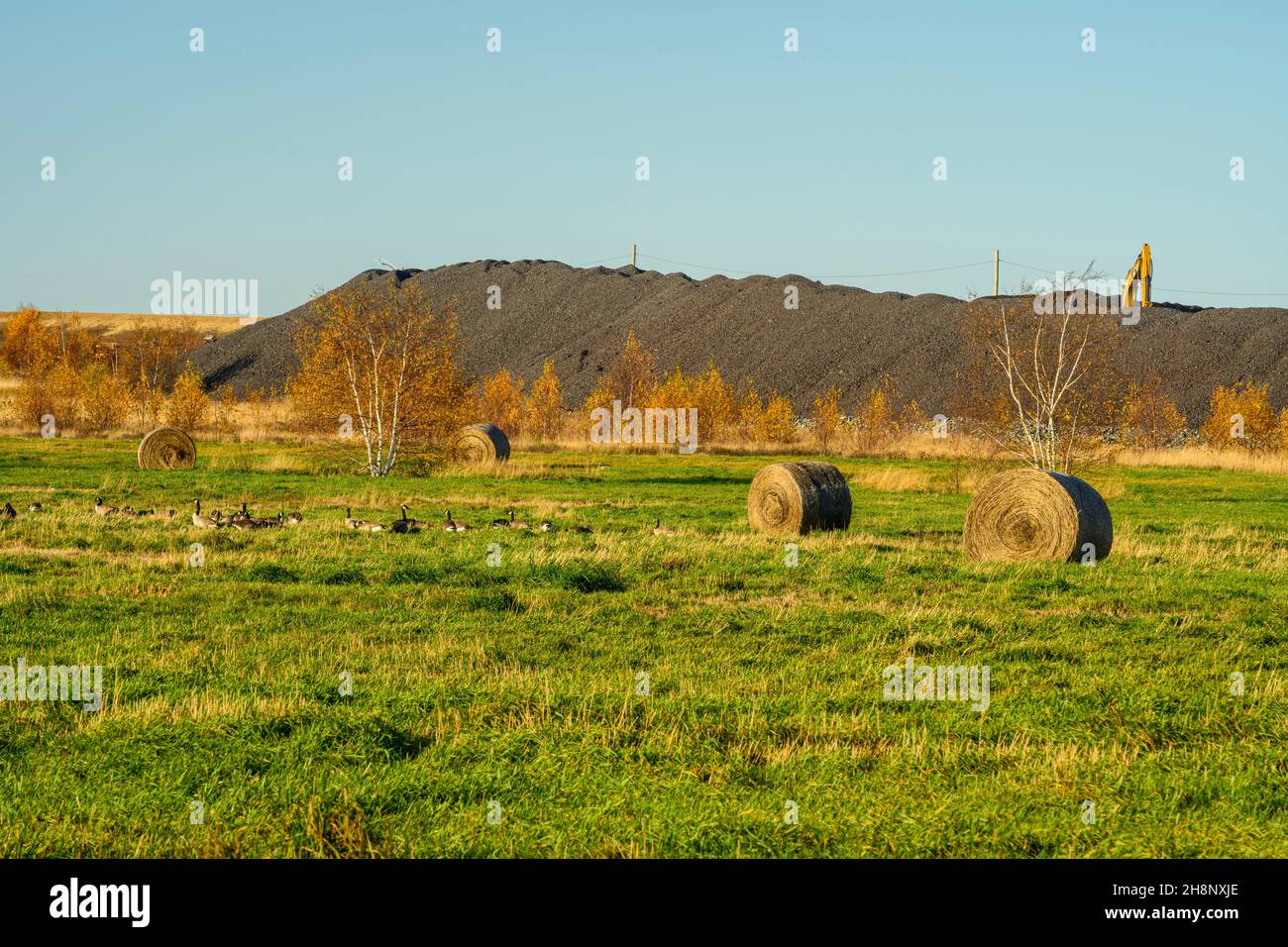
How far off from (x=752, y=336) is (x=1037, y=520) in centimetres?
11754

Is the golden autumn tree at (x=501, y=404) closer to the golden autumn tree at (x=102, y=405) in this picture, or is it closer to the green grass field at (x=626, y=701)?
the golden autumn tree at (x=102, y=405)

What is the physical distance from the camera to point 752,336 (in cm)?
13538

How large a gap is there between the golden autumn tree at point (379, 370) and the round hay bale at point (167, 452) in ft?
13.4

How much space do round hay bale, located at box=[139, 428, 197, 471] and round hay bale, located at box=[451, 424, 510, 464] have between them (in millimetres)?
9086

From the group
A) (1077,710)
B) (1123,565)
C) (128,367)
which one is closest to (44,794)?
(1077,710)

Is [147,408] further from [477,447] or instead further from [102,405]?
[477,447]

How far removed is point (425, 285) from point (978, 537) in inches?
A: 6142

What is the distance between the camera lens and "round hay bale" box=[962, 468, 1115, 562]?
61.4ft

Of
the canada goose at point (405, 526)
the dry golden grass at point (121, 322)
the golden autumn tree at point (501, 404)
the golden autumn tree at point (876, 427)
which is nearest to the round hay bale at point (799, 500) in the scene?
the canada goose at point (405, 526)

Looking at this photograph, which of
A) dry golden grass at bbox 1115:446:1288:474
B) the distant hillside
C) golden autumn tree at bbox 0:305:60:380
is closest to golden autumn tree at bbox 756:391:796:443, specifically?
dry golden grass at bbox 1115:446:1288:474

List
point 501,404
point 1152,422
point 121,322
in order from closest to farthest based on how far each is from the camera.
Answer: point 1152,422
point 501,404
point 121,322

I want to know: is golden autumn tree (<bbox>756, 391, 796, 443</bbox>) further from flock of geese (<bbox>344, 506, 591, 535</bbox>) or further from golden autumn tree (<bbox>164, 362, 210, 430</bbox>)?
flock of geese (<bbox>344, 506, 591, 535</bbox>)

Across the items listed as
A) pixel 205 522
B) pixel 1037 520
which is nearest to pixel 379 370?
pixel 205 522
